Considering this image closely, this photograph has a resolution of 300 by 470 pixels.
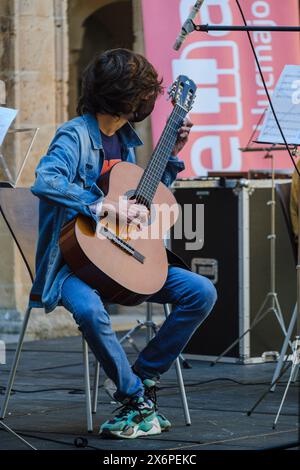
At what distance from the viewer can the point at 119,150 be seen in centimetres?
516

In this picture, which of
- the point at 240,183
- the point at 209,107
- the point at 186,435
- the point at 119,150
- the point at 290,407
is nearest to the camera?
the point at 186,435

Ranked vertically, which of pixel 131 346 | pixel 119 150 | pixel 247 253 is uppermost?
pixel 119 150

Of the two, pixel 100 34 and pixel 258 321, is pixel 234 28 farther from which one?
pixel 100 34

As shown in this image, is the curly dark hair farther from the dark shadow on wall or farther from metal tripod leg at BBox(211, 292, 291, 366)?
the dark shadow on wall

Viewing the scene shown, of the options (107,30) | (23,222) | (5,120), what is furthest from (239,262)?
(107,30)

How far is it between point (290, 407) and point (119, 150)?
144 cm

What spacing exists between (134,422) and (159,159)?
1.07m

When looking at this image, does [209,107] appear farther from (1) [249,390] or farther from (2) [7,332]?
(1) [249,390]

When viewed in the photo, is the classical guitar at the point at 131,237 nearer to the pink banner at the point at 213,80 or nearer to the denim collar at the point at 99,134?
the denim collar at the point at 99,134

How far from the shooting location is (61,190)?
4699mm

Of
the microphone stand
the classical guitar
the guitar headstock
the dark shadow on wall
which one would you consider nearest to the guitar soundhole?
the classical guitar

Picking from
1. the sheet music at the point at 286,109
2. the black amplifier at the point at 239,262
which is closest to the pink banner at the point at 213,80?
the black amplifier at the point at 239,262

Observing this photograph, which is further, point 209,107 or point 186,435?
point 209,107
